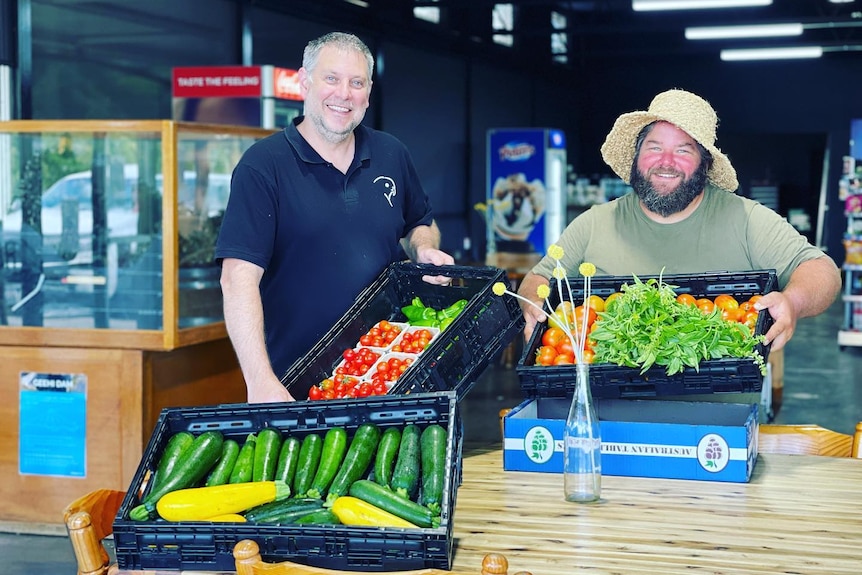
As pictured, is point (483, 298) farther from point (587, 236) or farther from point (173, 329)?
point (173, 329)

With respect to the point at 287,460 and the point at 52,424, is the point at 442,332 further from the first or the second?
the point at 52,424

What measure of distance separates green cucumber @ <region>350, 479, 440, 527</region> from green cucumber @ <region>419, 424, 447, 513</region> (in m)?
0.03

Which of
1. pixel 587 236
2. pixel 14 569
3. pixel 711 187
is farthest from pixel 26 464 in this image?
pixel 711 187

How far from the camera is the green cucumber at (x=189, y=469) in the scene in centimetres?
212

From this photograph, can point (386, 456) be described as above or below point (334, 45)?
below

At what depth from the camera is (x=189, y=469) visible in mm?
2191

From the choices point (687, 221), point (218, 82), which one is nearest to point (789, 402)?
point (218, 82)

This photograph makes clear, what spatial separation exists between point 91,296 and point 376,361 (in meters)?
2.95

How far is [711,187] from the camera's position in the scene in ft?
11.1

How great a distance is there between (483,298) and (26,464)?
3.34 meters

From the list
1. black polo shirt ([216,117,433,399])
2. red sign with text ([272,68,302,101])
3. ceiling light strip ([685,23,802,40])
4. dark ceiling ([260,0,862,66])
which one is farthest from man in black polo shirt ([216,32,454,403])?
ceiling light strip ([685,23,802,40])

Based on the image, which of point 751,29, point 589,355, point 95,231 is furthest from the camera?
point 751,29

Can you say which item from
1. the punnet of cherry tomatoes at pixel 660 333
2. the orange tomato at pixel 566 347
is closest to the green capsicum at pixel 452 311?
the orange tomato at pixel 566 347

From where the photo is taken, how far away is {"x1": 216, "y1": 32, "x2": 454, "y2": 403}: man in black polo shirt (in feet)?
9.39
